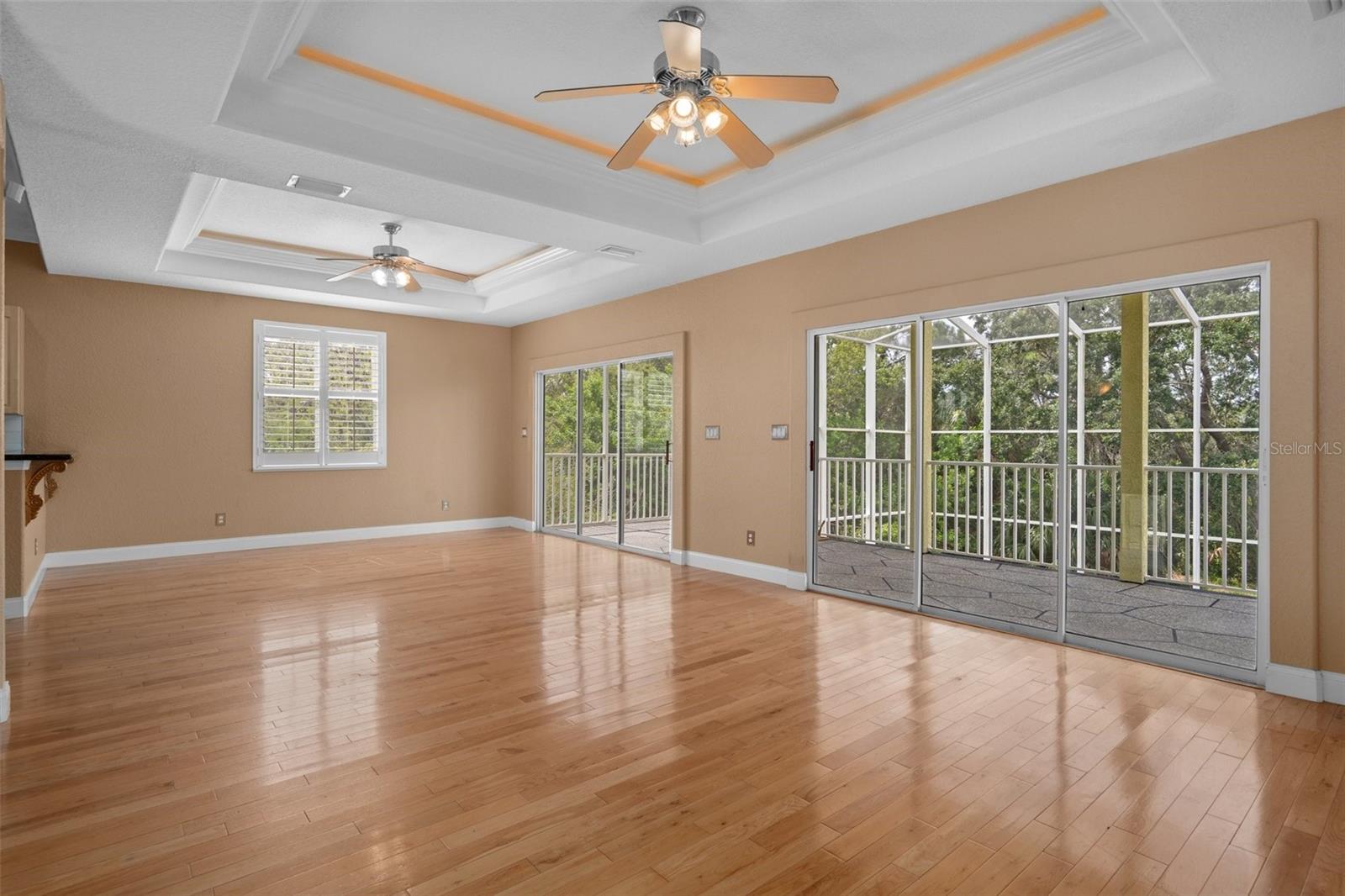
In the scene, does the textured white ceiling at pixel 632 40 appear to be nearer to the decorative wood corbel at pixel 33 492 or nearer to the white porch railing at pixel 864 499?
the white porch railing at pixel 864 499

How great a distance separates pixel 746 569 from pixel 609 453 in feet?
8.31

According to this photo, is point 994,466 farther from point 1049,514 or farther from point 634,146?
point 634,146

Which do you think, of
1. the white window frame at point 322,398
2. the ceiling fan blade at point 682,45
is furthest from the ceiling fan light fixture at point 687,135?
the white window frame at point 322,398

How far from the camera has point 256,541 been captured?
7340mm

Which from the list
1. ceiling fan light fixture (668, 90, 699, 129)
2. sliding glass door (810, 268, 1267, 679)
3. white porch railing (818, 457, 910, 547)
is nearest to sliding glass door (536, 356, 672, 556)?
white porch railing (818, 457, 910, 547)

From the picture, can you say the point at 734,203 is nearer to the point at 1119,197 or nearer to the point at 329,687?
the point at 1119,197

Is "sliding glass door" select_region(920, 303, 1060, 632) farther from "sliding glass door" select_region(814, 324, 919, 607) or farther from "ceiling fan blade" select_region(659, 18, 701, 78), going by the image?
"ceiling fan blade" select_region(659, 18, 701, 78)

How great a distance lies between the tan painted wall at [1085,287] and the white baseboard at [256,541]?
3628mm

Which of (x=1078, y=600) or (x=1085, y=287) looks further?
(x=1078, y=600)

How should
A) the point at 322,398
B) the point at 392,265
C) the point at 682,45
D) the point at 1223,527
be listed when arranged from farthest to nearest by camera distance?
1. the point at 322,398
2. the point at 392,265
3. the point at 1223,527
4. the point at 682,45

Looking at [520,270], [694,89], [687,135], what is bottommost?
[687,135]

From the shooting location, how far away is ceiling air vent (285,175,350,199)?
412 centimetres

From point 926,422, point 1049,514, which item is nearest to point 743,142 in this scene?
point 926,422

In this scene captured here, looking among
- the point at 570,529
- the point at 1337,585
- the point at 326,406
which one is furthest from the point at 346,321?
the point at 1337,585
